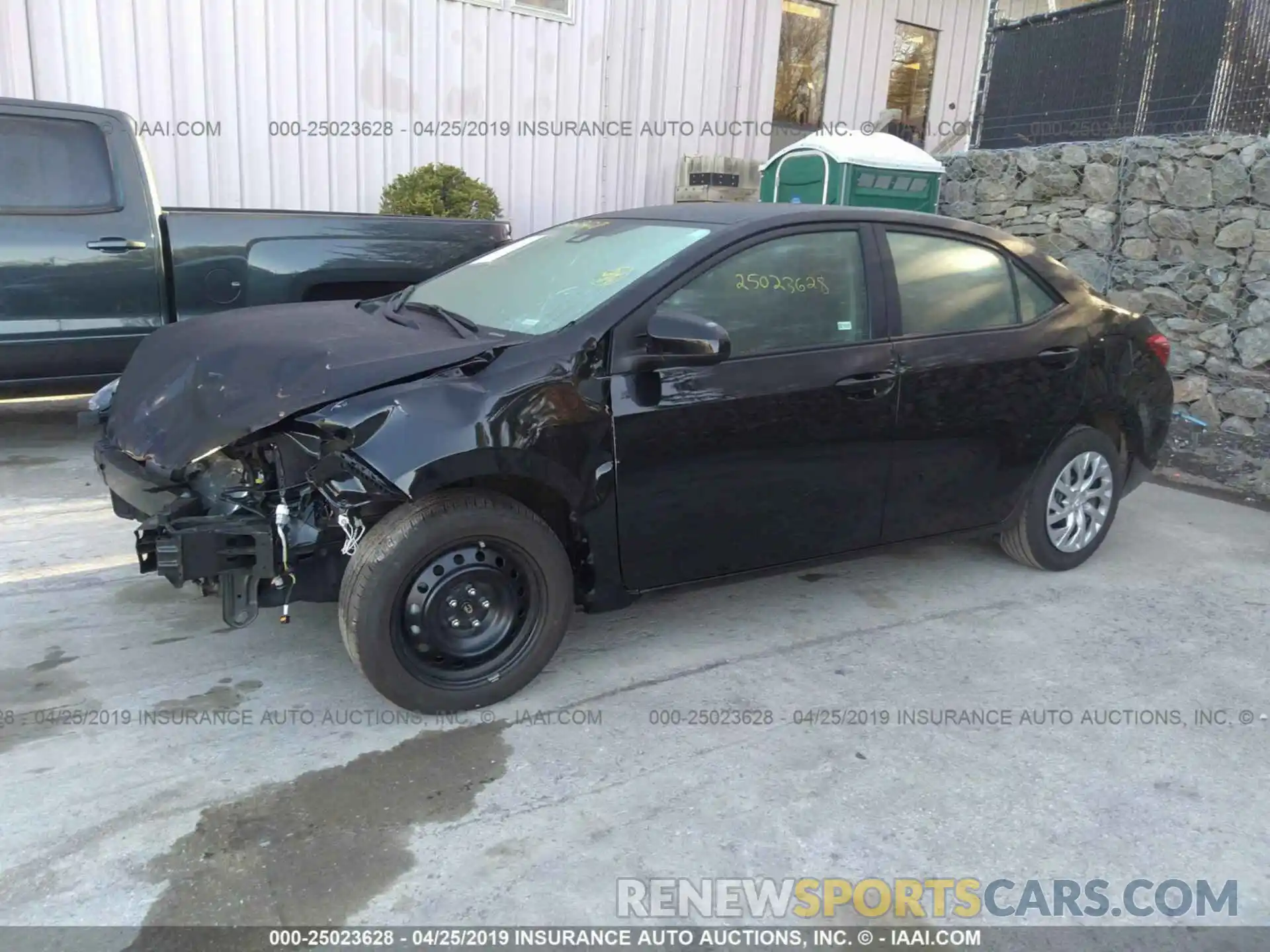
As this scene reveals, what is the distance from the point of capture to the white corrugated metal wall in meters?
7.77

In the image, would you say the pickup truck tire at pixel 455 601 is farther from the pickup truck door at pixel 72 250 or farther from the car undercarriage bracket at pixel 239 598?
the pickup truck door at pixel 72 250

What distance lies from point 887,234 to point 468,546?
214 centimetres

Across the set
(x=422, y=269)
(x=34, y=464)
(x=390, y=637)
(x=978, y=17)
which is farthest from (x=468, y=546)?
(x=978, y=17)

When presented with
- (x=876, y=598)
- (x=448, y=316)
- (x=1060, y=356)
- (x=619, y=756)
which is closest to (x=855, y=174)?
(x=1060, y=356)

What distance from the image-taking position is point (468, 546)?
3084 millimetres

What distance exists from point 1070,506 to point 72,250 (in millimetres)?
5443

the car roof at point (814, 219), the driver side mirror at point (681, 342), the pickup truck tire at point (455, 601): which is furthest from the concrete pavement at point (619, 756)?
the car roof at point (814, 219)

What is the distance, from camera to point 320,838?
2.60 m

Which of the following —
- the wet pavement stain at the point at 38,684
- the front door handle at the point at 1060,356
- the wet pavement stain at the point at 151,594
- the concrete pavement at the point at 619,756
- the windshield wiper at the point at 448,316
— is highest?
the windshield wiper at the point at 448,316

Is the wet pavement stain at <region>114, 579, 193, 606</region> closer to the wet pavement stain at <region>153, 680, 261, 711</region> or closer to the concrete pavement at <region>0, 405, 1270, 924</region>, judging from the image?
the concrete pavement at <region>0, 405, 1270, 924</region>

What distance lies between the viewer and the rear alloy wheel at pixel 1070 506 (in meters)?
4.48

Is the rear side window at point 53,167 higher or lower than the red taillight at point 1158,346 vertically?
higher

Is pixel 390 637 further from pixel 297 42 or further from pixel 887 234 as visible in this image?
pixel 297 42

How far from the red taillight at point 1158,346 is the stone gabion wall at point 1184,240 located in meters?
2.62
